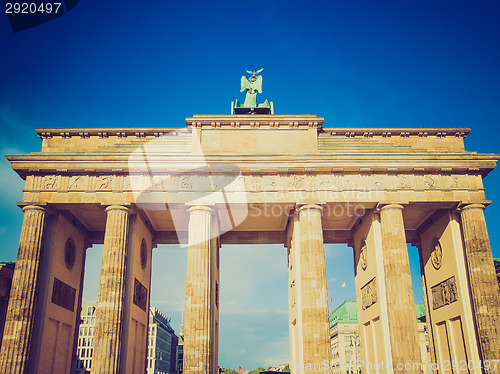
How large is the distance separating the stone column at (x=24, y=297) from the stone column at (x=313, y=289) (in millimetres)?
14202

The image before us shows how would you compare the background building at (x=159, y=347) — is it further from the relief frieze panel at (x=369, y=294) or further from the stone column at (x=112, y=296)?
the stone column at (x=112, y=296)

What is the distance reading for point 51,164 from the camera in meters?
25.5

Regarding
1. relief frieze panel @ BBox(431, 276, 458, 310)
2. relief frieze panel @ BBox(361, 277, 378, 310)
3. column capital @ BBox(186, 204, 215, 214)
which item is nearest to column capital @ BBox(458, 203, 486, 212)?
relief frieze panel @ BBox(431, 276, 458, 310)

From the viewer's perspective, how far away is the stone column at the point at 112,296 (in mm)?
22516

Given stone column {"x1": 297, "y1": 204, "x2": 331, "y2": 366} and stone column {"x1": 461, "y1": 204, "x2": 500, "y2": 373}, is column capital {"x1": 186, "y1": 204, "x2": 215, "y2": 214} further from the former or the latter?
stone column {"x1": 461, "y1": 204, "x2": 500, "y2": 373}

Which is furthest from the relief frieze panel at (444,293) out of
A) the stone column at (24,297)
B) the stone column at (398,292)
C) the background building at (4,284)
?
the background building at (4,284)

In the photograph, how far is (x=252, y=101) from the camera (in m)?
32.7

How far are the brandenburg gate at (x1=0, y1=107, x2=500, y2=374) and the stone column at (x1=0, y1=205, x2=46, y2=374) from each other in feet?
0.20

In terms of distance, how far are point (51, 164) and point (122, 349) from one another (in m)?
11.0

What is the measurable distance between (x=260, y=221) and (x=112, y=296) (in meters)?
10.8

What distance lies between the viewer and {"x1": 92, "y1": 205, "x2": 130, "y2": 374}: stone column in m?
22.5

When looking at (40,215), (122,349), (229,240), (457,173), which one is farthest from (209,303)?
(457,173)

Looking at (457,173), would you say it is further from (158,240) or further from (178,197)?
(158,240)

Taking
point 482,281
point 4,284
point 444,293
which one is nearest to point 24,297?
point 4,284
